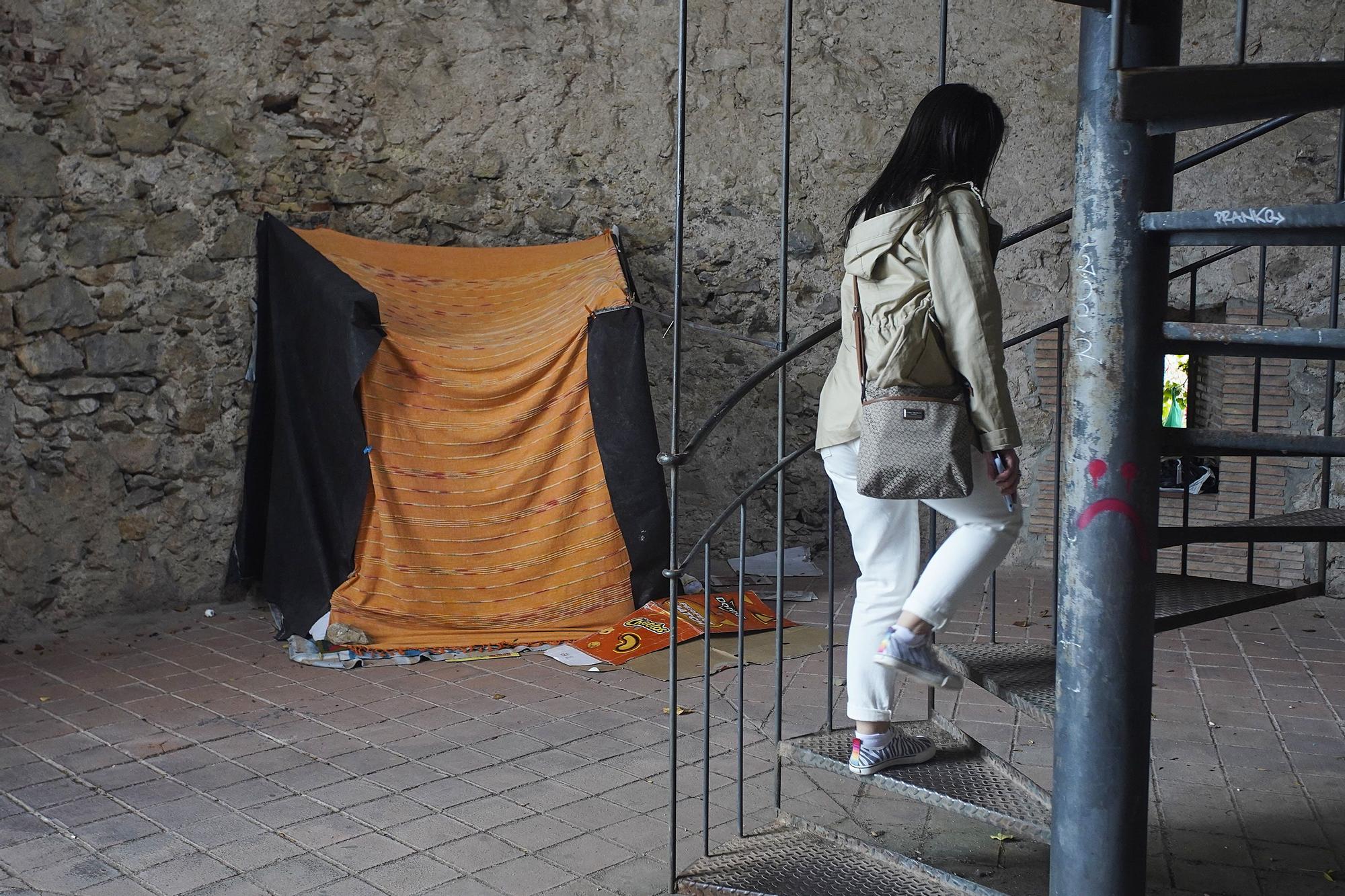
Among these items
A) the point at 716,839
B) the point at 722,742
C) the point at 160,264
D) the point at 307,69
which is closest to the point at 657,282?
the point at 307,69

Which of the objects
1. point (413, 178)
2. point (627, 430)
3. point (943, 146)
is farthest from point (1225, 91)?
point (413, 178)

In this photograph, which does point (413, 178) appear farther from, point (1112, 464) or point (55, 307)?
point (1112, 464)

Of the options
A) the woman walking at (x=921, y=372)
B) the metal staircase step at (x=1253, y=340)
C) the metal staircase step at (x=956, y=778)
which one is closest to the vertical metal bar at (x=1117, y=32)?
the metal staircase step at (x=1253, y=340)

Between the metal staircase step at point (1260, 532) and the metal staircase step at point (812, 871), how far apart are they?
740mm

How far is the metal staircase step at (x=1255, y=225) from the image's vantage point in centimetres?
179

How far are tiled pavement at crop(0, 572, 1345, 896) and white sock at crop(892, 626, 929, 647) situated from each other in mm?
640

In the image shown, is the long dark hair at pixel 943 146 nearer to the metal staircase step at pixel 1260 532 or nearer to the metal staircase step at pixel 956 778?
the metal staircase step at pixel 1260 532

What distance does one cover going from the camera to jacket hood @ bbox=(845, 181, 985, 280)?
94.0 inches

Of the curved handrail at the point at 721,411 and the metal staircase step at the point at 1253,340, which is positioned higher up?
the metal staircase step at the point at 1253,340

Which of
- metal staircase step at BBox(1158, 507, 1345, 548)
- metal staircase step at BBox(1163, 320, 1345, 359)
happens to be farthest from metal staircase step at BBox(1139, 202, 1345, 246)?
metal staircase step at BBox(1158, 507, 1345, 548)

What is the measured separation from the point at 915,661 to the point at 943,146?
3.51 feet

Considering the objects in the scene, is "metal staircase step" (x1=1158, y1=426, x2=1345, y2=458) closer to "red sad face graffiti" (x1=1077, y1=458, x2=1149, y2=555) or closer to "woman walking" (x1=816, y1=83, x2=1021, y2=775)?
"red sad face graffiti" (x1=1077, y1=458, x2=1149, y2=555)

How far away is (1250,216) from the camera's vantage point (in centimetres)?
183

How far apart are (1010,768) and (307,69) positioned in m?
4.47
